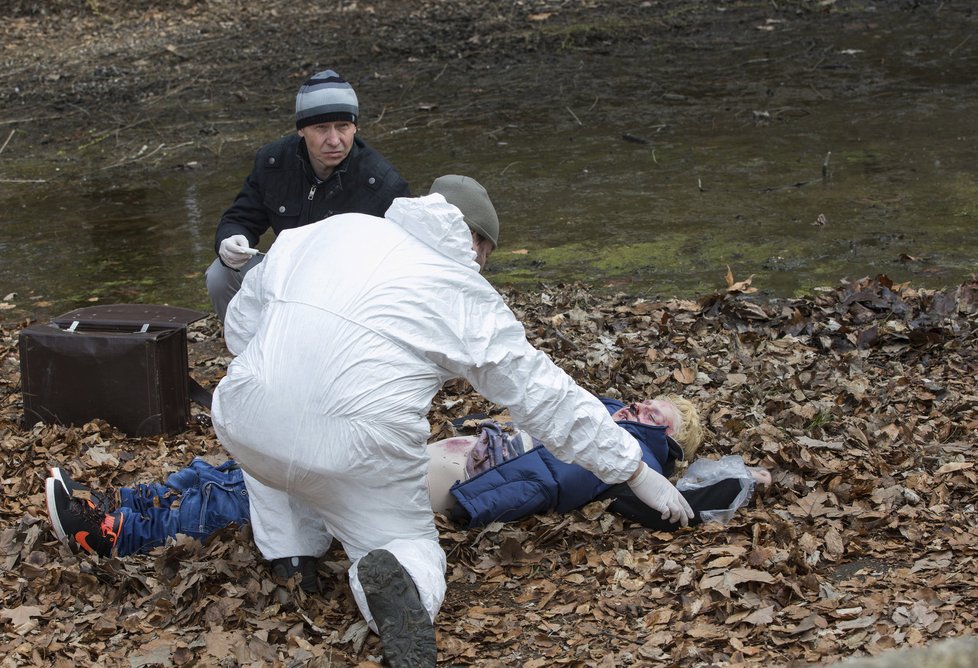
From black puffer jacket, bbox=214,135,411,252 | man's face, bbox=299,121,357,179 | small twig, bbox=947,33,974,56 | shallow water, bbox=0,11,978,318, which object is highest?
man's face, bbox=299,121,357,179

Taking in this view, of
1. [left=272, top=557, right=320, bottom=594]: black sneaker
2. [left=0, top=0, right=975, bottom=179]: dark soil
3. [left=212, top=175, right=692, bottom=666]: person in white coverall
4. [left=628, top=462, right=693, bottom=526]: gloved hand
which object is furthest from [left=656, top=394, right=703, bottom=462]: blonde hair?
[left=0, top=0, right=975, bottom=179]: dark soil

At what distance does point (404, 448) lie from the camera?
11.3 feet

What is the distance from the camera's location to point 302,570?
3.83m

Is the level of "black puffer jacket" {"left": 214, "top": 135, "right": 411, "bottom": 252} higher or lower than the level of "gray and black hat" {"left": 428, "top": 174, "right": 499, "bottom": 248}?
lower

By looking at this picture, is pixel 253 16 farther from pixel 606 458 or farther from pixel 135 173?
pixel 606 458

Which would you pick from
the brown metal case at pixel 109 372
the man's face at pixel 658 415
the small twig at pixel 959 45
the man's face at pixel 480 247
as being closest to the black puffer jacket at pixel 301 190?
the brown metal case at pixel 109 372

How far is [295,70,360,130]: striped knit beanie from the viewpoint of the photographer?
15.7 feet

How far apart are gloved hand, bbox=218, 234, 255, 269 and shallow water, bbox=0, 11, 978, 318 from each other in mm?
2271

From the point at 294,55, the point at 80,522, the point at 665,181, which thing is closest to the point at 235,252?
the point at 80,522

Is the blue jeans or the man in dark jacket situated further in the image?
the man in dark jacket

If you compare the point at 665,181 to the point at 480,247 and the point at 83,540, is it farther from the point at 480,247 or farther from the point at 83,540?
the point at 83,540

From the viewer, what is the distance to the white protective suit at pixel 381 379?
132 inches

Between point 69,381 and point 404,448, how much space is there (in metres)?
2.37

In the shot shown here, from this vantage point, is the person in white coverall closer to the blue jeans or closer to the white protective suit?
the white protective suit
